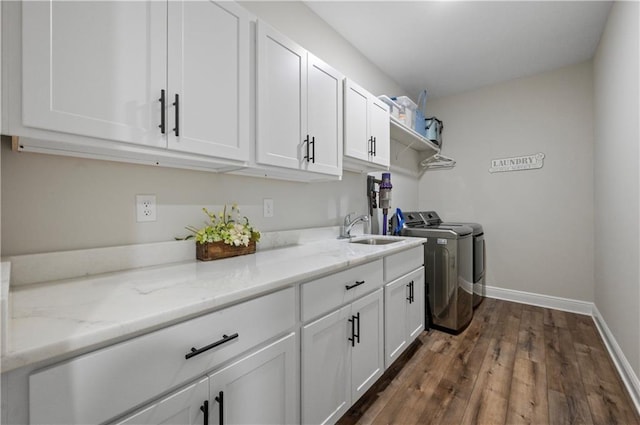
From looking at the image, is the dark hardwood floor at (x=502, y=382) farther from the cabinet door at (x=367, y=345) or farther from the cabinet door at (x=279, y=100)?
the cabinet door at (x=279, y=100)

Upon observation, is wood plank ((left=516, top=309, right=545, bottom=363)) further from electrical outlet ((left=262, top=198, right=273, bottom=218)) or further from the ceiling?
the ceiling

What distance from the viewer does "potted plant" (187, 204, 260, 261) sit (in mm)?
1335

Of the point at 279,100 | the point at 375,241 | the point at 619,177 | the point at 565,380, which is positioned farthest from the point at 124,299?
the point at 619,177

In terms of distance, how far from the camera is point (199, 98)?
1.12 metres

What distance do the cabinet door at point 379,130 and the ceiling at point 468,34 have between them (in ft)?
2.16

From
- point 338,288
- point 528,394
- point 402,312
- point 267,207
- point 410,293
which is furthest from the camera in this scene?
point 410,293

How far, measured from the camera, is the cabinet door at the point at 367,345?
56.0 inches

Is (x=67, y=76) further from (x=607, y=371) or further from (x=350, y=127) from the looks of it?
(x=607, y=371)

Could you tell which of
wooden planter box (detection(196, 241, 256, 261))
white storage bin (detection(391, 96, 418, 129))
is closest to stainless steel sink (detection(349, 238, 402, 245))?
wooden planter box (detection(196, 241, 256, 261))

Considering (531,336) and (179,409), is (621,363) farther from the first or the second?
(179,409)

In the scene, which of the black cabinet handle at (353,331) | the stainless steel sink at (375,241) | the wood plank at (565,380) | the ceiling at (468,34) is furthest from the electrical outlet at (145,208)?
the wood plank at (565,380)

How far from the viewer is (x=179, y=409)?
747mm

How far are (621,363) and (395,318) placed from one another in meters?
1.57

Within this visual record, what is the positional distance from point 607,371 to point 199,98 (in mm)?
3016
